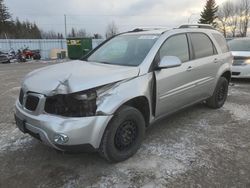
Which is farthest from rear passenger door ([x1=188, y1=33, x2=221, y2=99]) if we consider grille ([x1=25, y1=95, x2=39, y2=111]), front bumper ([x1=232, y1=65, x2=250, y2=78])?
front bumper ([x1=232, y1=65, x2=250, y2=78])

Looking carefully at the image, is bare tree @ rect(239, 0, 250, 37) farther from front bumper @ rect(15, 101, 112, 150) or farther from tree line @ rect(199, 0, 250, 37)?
front bumper @ rect(15, 101, 112, 150)

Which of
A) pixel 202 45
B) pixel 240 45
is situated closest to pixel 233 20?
pixel 240 45

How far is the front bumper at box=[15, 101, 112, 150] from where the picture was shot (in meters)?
2.99

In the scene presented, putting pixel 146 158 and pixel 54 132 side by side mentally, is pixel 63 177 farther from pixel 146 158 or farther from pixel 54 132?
pixel 146 158

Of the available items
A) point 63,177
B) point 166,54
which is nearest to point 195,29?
point 166,54

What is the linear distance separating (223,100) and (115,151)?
359 centimetres

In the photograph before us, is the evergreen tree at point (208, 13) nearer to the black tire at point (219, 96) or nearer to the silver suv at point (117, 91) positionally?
the black tire at point (219, 96)

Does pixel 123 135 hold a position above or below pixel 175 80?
below

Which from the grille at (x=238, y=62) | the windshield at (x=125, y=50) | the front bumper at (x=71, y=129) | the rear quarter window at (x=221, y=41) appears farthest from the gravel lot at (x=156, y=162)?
the grille at (x=238, y=62)

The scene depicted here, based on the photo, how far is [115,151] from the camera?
3439 mm

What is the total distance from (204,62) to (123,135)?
2404 millimetres

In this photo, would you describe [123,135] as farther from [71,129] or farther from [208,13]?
[208,13]

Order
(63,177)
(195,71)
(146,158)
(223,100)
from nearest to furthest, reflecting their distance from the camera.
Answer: (63,177)
(146,158)
(195,71)
(223,100)

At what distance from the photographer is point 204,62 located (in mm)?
5031
